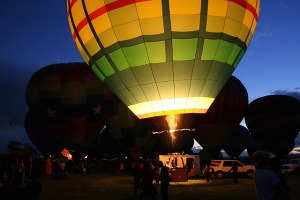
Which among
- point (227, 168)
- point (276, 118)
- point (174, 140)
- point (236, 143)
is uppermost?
point (276, 118)

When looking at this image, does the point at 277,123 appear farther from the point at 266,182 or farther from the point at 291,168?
the point at 266,182

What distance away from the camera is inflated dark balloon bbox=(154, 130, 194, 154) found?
14.8 metres

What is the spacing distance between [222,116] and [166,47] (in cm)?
1645

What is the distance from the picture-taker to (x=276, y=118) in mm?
30969

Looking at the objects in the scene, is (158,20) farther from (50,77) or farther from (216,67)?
(50,77)

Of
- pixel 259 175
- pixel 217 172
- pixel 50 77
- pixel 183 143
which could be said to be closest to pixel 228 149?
pixel 217 172

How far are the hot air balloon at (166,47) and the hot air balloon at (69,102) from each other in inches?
493

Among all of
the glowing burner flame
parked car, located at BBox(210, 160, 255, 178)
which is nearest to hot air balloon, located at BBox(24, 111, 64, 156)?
parked car, located at BBox(210, 160, 255, 178)

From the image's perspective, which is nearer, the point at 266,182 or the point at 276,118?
the point at 266,182

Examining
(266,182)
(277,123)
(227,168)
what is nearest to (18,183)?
(266,182)

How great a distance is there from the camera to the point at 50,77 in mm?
27984

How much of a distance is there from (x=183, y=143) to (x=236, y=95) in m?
15.6

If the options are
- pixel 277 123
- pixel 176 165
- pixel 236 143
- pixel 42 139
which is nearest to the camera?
pixel 176 165

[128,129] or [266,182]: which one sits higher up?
[128,129]
